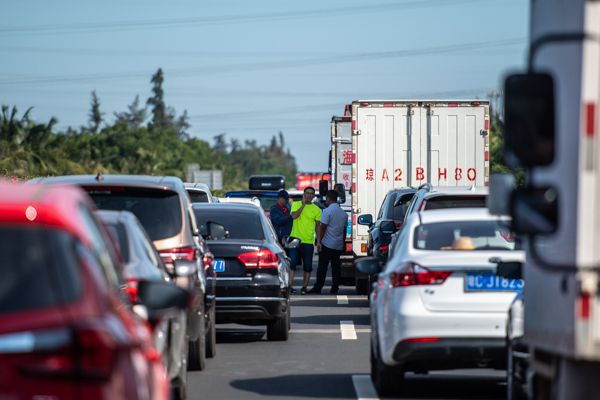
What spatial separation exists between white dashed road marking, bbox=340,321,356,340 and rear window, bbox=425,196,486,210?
5.94 ft

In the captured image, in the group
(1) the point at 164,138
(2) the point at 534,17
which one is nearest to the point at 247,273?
(2) the point at 534,17

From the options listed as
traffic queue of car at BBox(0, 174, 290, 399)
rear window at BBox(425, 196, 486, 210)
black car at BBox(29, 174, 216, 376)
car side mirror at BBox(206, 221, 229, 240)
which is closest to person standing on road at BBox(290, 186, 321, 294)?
rear window at BBox(425, 196, 486, 210)

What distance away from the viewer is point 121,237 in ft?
33.3

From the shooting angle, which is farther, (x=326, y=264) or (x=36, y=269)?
(x=326, y=264)

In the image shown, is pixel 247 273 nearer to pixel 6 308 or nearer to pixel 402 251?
pixel 402 251

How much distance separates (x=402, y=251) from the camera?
39.9ft

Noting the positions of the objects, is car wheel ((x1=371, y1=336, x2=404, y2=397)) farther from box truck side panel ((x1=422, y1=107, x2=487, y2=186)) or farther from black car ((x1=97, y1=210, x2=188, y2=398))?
box truck side panel ((x1=422, y1=107, x2=487, y2=186))

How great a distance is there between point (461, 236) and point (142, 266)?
3506mm

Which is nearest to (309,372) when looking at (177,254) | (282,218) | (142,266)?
(177,254)

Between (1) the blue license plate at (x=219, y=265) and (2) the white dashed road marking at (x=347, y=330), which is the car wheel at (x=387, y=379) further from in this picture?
(2) the white dashed road marking at (x=347, y=330)

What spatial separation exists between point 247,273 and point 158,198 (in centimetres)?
442

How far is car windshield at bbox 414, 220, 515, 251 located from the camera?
489 inches

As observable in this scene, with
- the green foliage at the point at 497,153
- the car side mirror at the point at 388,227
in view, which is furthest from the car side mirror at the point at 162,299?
the green foliage at the point at 497,153

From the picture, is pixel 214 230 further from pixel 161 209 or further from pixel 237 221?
pixel 161 209
